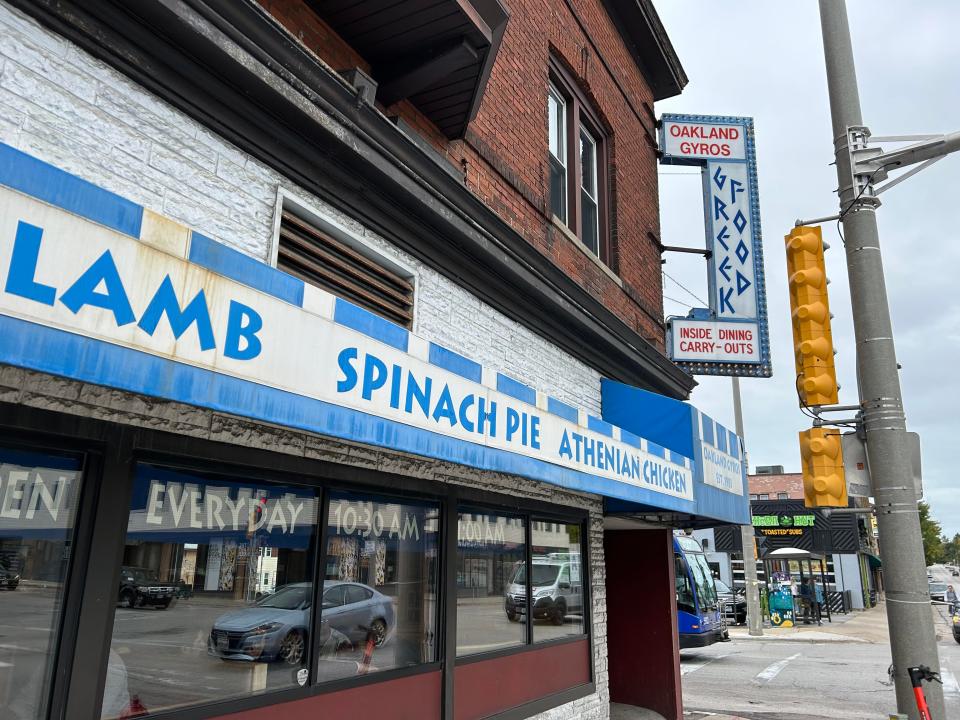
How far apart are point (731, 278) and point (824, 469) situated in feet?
17.4

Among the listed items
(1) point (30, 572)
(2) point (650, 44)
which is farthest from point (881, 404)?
(2) point (650, 44)

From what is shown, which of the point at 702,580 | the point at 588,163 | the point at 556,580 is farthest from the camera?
the point at 702,580

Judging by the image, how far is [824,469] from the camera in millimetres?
6043

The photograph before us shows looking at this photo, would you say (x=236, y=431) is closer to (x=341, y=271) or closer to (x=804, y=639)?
(x=341, y=271)

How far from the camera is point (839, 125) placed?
6.58m

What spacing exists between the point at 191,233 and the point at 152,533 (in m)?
1.74

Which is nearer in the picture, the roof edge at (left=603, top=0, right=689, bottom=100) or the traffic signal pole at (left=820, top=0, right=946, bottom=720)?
the traffic signal pole at (left=820, top=0, right=946, bottom=720)

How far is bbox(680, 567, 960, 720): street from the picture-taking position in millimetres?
11539

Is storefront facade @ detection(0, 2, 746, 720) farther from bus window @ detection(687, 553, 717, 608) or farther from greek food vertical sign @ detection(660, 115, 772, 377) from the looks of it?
bus window @ detection(687, 553, 717, 608)

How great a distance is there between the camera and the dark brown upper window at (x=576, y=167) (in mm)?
8930

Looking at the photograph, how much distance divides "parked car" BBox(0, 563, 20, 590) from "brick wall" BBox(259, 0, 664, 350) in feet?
11.4

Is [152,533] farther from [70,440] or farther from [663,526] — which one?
[663,526]

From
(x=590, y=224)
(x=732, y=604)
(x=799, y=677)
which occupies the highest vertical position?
(x=590, y=224)

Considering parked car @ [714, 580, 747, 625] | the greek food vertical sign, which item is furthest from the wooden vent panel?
parked car @ [714, 580, 747, 625]
